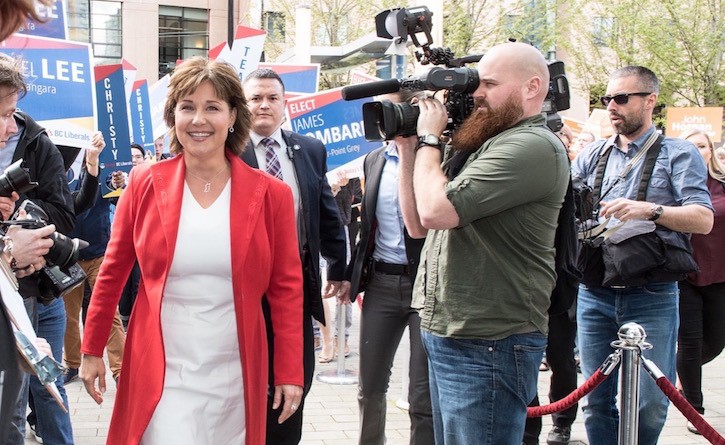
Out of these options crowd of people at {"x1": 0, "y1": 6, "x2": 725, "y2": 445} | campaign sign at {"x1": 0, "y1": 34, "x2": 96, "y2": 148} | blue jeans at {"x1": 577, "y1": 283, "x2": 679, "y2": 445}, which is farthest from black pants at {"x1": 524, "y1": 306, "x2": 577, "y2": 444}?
campaign sign at {"x1": 0, "y1": 34, "x2": 96, "y2": 148}

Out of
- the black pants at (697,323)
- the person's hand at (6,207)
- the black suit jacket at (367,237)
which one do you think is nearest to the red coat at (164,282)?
the person's hand at (6,207)

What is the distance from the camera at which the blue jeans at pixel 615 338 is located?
448cm

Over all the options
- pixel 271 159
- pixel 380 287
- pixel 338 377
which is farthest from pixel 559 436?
pixel 271 159

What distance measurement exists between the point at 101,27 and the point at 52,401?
36.3m

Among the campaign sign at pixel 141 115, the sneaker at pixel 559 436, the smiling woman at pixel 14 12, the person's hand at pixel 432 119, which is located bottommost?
the sneaker at pixel 559 436

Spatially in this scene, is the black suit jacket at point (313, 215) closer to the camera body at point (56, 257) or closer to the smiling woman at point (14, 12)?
the camera body at point (56, 257)

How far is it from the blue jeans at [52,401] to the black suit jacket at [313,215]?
4.42ft

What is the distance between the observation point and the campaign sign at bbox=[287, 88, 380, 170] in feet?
26.2

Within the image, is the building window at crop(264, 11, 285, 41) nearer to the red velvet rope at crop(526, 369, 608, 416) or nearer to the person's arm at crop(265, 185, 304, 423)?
the red velvet rope at crop(526, 369, 608, 416)

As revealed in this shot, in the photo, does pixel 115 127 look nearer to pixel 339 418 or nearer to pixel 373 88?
pixel 339 418

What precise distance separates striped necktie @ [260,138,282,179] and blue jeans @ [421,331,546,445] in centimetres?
166

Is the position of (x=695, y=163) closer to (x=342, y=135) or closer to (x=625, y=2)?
(x=342, y=135)

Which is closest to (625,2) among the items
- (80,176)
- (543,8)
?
(543,8)

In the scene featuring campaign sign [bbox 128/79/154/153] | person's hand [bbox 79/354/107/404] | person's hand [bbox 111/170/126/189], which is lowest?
person's hand [bbox 79/354/107/404]
